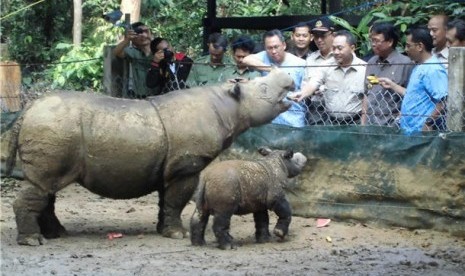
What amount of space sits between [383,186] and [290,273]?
211cm

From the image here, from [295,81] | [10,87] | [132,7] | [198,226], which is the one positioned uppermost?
[295,81]

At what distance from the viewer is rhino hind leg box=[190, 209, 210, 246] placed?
7.93 meters

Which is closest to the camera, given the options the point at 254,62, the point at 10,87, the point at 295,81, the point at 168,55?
the point at 295,81

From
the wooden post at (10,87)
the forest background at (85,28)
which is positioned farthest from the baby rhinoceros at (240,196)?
the forest background at (85,28)

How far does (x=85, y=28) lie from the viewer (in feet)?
69.4

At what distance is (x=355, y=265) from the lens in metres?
7.34

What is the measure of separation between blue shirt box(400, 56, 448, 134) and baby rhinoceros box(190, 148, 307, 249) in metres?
1.31

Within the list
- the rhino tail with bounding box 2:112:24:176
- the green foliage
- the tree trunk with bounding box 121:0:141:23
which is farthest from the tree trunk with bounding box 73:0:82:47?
the rhino tail with bounding box 2:112:24:176

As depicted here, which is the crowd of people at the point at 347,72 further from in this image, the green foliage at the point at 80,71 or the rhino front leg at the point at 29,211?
the green foliage at the point at 80,71

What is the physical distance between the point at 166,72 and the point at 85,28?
10969 mm

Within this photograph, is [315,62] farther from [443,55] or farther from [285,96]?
[443,55]

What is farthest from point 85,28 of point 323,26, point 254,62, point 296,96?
point 296,96

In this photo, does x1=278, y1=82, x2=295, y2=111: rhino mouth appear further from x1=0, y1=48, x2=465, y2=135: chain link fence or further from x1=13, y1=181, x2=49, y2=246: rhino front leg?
x1=13, y1=181, x2=49, y2=246: rhino front leg

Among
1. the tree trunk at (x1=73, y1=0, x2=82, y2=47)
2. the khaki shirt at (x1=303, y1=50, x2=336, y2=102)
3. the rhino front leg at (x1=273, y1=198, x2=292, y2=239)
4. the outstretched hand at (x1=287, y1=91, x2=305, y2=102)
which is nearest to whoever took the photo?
the rhino front leg at (x1=273, y1=198, x2=292, y2=239)
